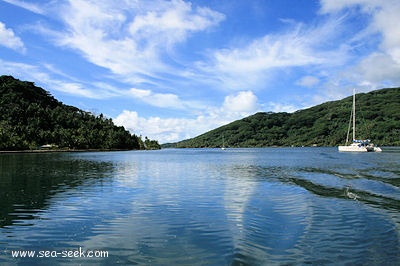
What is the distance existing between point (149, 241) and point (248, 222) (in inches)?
281

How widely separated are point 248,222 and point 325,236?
497 centimetres

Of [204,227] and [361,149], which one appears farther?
[361,149]

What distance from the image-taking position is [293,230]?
62.7 ft

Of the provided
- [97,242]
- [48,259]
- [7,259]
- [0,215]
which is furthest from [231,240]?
[0,215]

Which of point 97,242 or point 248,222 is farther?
point 248,222

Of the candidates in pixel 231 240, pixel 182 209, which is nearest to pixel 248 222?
pixel 231 240

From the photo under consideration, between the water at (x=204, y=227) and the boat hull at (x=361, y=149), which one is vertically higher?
the boat hull at (x=361, y=149)

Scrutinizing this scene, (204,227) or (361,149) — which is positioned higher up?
(361,149)

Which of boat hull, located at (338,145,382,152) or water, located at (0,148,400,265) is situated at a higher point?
boat hull, located at (338,145,382,152)

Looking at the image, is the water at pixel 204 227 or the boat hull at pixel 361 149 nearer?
the water at pixel 204 227

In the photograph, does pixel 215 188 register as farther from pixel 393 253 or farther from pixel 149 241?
pixel 393 253

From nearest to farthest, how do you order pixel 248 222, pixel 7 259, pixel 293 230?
pixel 7 259, pixel 293 230, pixel 248 222

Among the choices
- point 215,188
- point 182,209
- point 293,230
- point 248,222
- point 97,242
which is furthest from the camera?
point 215,188

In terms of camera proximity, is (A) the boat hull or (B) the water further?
(A) the boat hull
